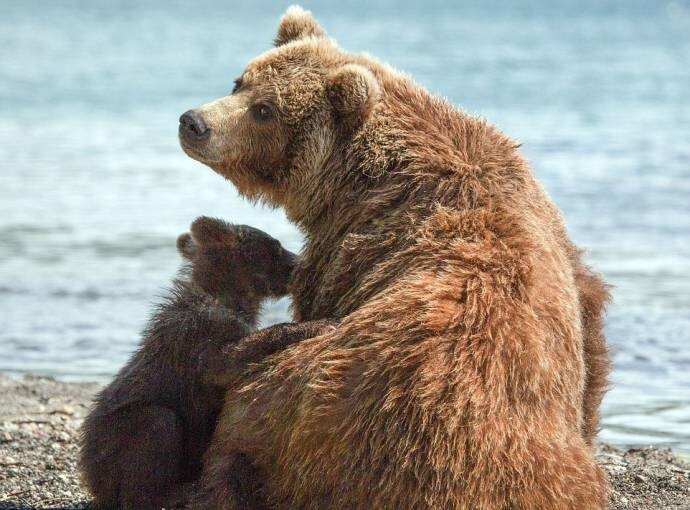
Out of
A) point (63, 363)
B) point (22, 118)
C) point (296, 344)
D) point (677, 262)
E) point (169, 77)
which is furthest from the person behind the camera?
point (169, 77)

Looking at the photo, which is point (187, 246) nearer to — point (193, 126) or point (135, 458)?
point (193, 126)

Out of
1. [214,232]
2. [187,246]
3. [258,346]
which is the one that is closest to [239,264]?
[214,232]

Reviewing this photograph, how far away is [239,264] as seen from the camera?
6.49m

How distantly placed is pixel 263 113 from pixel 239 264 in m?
1.09

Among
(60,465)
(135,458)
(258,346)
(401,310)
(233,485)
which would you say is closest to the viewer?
(401,310)

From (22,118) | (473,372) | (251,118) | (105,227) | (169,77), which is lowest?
(473,372)

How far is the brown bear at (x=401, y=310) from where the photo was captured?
4.41 meters

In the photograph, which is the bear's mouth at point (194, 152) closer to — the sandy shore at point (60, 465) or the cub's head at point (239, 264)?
the cub's head at point (239, 264)

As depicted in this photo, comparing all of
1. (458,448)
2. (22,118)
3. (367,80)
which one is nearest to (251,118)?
(367,80)

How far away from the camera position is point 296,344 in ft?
16.4

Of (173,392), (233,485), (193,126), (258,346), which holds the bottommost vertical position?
(233,485)

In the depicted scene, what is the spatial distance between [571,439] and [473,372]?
1.74 ft

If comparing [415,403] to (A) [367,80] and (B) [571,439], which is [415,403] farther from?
(A) [367,80]

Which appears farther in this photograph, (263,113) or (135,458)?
(263,113)
